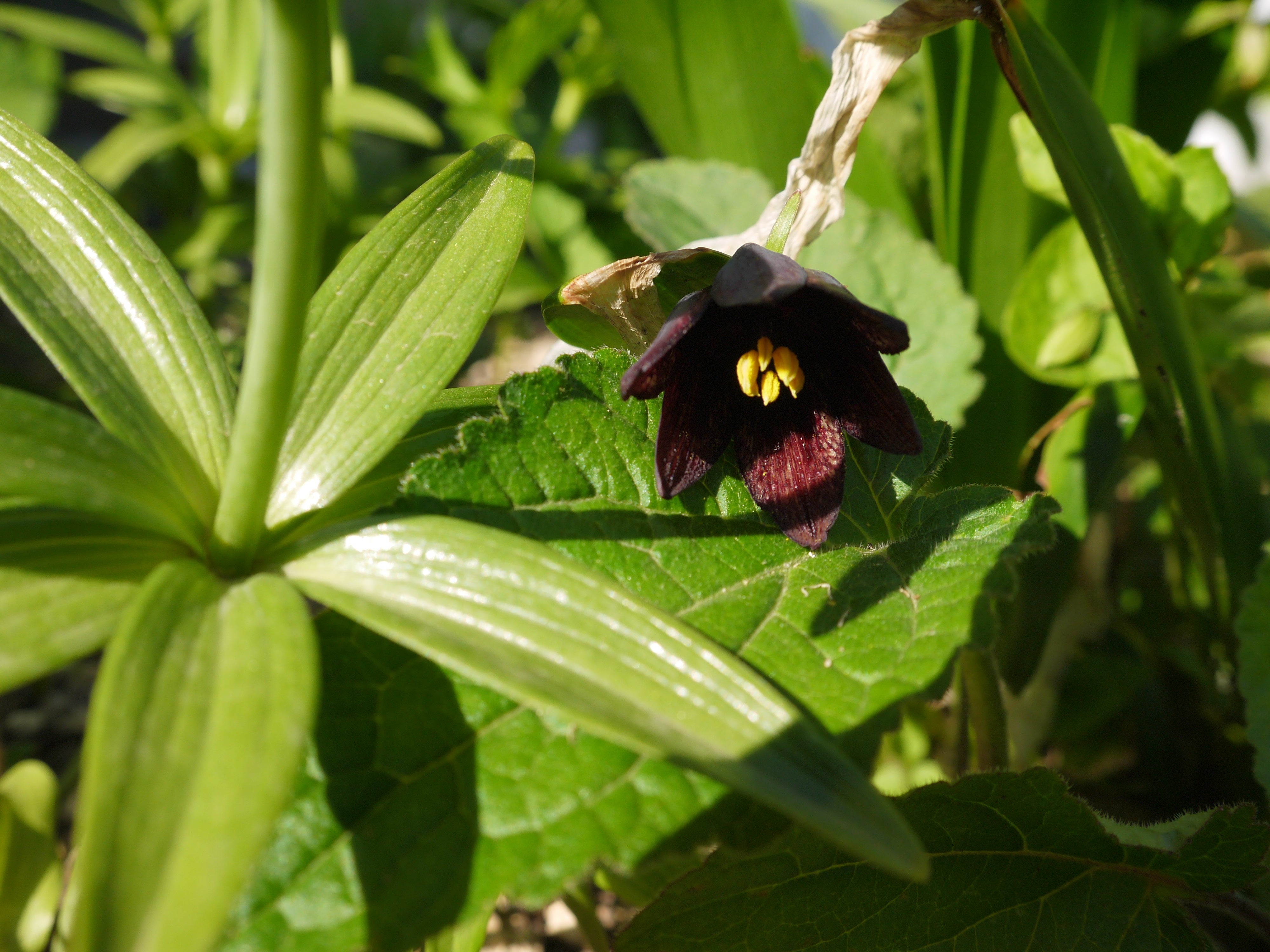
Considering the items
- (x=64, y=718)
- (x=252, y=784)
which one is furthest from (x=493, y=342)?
(x=252, y=784)

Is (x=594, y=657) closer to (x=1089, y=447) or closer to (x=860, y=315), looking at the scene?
(x=860, y=315)

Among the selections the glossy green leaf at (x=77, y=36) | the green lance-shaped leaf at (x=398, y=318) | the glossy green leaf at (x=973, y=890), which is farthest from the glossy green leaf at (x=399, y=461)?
the glossy green leaf at (x=77, y=36)

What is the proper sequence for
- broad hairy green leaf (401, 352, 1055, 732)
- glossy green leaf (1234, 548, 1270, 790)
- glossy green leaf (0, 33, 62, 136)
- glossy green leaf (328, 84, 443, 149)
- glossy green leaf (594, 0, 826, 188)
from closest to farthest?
broad hairy green leaf (401, 352, 1055, 732)
glossy green leaf (1234, 548, 1270, 790)
glossy green leaf (594, 0, 826, 188)
glossy green leaf (328, 84, 443, 149)
glossy green leaf (0, 33, 62, 136)

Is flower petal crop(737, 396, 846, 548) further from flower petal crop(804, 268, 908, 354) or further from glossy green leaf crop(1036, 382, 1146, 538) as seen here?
glossy green leaf crop(1036, 382, 1146, 538)

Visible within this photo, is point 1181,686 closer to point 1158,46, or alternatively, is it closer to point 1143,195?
point 1143,195

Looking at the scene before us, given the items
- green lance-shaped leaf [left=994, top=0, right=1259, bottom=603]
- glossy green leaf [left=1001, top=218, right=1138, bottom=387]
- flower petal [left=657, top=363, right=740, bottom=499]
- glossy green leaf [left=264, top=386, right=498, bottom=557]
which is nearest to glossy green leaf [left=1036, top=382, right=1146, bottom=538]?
glossy green leaf [left=1001, top=218, right=1138, bottom=387]
